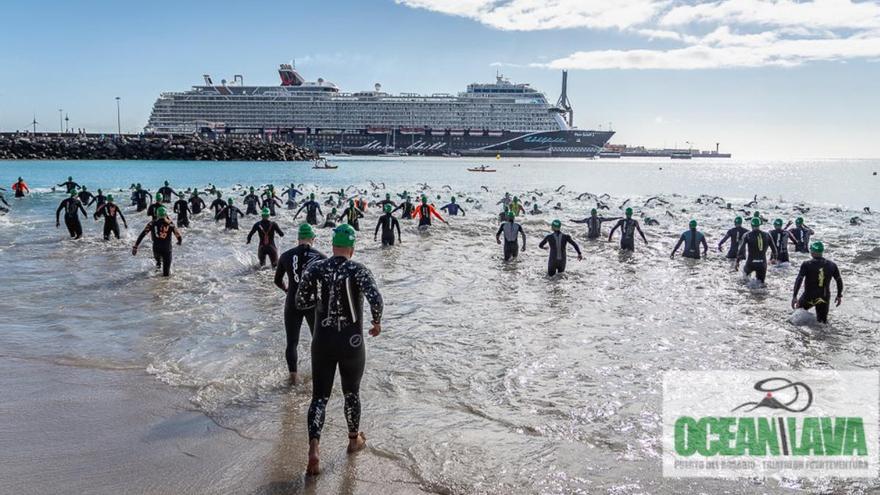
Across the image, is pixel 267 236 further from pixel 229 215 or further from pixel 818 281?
pixel 818 281

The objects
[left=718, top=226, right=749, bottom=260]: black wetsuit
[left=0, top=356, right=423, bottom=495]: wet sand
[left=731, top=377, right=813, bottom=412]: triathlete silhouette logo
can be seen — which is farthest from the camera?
[left=718, top=226, right=749, bottom=260]: black wetsuit

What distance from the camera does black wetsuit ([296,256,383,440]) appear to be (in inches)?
191

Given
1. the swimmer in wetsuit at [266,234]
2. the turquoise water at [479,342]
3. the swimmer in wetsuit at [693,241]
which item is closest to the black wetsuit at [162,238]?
the turquoise water at [479,342]

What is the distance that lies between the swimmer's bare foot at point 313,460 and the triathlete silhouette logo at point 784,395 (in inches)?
175

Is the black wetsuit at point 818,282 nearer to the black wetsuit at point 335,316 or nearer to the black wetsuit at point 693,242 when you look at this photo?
the black wetsuit at point 693,242

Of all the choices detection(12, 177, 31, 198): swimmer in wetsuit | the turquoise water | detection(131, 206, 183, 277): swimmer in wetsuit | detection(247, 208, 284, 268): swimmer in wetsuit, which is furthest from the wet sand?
detection(12, 177, 31, 198): swimmer in wetsuit

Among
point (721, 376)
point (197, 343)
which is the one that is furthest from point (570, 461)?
point (197, 343)

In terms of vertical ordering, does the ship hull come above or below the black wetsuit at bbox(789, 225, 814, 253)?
above

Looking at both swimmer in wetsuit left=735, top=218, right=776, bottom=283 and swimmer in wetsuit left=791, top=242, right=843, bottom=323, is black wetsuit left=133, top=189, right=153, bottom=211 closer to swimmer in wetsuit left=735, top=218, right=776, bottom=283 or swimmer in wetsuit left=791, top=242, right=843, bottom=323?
swimmer in wetsuit left=735, top=218, right=776, bottom=283

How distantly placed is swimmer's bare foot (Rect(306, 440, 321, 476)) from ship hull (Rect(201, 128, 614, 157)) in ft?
430

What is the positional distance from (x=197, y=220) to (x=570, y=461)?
22652mm

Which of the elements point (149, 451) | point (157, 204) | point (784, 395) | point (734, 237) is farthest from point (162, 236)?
point (734, 237)

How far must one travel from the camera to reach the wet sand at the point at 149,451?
4672 millimetres

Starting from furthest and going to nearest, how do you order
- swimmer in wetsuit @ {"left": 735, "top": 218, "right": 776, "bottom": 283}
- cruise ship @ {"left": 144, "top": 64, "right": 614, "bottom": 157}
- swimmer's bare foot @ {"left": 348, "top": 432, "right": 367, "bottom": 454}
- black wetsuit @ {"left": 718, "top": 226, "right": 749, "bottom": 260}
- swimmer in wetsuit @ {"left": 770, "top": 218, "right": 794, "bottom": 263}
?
cruise ship @ {"left": 144, "top": 64, "right": 614, "bottom": 157}, black wetsuit @ {"left": 718, "top": 226, "right": 749, "bottom": 260}, swimmer in wetsuit @ {"left": 770, "top": 218, "right": 794, "bottom": 263}, swimmer in wetsuit @ {"left": 735, "top": 218, "right": 776, "bottom": 283}, swimmer's bare foot @ {"left": 348, "top": 432, "right": 367, "bottom": 454}
